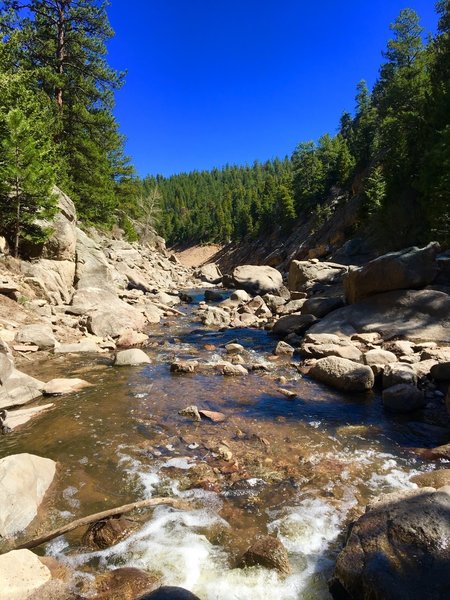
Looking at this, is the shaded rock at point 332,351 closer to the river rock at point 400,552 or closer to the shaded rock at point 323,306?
the shaded rock at point 323,306

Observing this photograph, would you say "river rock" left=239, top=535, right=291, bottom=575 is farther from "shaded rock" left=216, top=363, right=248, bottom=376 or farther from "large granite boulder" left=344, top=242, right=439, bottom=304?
"large granite boulder" left=344, top=242, right=439, bottom=304

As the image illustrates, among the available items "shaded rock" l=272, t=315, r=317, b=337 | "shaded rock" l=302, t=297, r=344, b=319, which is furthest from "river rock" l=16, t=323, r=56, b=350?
"shaded rock" l=302, t=297, r=344, b=319

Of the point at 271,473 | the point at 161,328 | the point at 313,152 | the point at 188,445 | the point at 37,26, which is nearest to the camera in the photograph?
the point at 271,473

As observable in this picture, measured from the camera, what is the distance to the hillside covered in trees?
19828 millimetres

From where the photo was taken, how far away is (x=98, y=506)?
4.68 metres

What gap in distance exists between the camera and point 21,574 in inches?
132

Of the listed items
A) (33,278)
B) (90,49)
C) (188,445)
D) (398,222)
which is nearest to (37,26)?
(90,49)

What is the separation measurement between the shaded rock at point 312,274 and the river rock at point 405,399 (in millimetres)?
15298

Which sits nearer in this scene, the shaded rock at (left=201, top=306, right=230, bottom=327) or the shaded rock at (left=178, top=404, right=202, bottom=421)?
the shaded rock at (left=178, top=404, right=202, bottom=421)

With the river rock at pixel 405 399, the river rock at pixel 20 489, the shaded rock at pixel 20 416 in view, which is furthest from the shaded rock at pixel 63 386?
the river rock at pixel 405 399

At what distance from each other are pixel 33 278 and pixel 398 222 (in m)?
20.6

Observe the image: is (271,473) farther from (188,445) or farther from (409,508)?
(409,508)

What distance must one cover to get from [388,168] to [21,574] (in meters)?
31.5

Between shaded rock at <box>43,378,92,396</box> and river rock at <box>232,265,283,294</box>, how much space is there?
2123 cm
